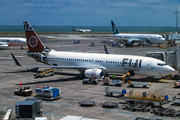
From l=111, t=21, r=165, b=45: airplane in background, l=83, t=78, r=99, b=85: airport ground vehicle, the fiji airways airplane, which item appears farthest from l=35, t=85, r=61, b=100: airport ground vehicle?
l=111, t=21, r=165, b=45: airplane in background

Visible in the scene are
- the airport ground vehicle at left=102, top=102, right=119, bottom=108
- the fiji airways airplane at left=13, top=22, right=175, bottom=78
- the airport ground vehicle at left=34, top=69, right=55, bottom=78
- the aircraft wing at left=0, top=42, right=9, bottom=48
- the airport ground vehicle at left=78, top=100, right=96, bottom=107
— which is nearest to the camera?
the airport ground vehicle at left=102, top=102, right=119, bottom=108

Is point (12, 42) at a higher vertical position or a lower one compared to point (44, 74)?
higher

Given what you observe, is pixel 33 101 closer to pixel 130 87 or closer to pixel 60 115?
pixel 60 115

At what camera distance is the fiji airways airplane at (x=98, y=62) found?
3884 centimetres

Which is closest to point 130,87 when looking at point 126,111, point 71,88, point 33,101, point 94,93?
point 94,93

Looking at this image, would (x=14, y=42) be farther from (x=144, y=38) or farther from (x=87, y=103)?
(x=87, y=103)

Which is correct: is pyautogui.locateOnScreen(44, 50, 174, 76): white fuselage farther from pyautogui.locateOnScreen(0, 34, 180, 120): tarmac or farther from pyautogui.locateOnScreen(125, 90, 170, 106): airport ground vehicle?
pyautogui.locateOnScreen(125, 90, 170, 106): airport ground vehicle

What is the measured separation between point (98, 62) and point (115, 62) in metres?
3.19

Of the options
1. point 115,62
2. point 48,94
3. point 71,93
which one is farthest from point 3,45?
point 48,94

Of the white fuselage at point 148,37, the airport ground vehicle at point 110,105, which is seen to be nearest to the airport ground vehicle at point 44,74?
the airport ground vehicle at point 110,105

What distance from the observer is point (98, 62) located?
139 feet

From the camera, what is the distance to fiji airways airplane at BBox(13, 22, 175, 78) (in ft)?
127

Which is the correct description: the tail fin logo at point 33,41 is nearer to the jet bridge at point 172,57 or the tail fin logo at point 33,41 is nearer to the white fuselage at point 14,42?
the jet bridge at point 172,57

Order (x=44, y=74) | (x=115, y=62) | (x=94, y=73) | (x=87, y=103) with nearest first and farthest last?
(x=87, y=103)
(x=94, y=73)
(x=115, y=62)
(x=44, y=74)
